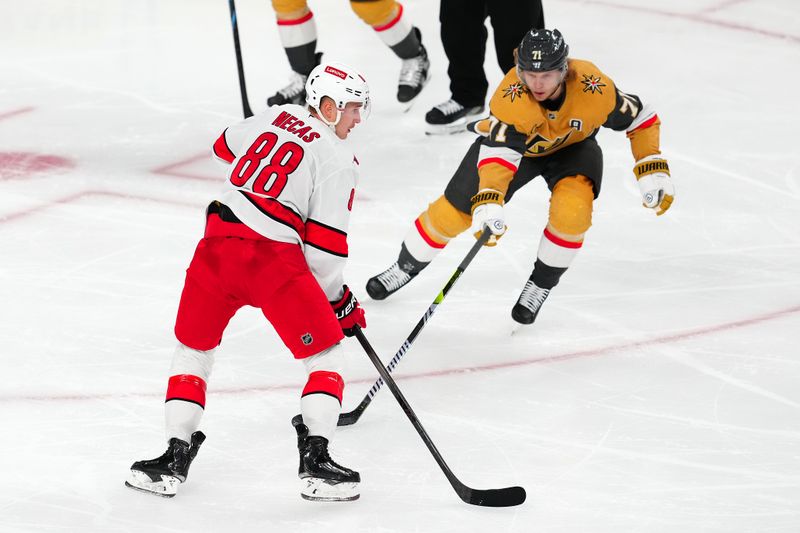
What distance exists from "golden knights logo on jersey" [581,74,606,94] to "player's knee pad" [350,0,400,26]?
1.78 meters

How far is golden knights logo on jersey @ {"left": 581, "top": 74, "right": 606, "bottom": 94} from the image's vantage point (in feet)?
10.6

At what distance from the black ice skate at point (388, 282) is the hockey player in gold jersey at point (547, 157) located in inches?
2.8

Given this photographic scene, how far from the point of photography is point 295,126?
261 cm

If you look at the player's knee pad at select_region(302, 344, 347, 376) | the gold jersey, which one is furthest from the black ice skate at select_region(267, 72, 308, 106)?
the player's knee pad at select_region(302, 344, 347, 376)

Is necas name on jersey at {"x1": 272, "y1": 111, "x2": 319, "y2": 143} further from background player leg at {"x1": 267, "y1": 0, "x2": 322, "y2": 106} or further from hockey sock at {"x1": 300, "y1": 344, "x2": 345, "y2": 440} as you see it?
background player leg at {"x1": 267, "y1": 0, "x2": 322, "y2": 106}

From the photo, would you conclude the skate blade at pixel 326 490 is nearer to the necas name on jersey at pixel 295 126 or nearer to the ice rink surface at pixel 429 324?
the ice rink surface at pixel 429 324

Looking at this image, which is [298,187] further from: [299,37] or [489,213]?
[299,37]

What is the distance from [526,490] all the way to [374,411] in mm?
524

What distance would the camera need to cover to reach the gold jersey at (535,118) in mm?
3201

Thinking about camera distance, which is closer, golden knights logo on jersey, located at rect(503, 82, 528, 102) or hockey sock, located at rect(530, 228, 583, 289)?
golden knights logo on jersey, located at rect(503, 82, 528, 102)

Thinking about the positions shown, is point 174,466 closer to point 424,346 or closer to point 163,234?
point 424,346

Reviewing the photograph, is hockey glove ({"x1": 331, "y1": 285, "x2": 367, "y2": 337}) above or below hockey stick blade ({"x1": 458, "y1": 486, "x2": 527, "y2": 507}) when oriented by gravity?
above

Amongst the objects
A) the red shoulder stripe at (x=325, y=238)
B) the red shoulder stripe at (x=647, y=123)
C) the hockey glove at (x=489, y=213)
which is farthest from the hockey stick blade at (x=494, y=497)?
the red shoulder stripe at (x=647, y=123)

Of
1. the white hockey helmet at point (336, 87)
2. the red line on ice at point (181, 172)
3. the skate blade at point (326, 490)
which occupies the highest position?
the white hockey helmet at point (336, 87)
